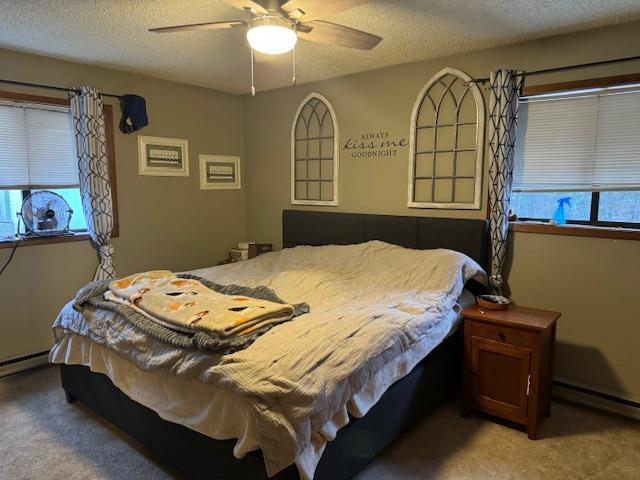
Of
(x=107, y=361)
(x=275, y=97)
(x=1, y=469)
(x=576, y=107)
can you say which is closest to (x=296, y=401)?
(x=107, y=361)

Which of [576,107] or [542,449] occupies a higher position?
[576,107]

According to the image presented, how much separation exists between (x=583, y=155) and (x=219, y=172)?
3.28 m

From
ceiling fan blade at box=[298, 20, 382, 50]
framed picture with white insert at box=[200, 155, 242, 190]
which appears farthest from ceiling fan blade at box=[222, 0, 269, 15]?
framed picture with white insert at box=[200, 155, 242, 190]

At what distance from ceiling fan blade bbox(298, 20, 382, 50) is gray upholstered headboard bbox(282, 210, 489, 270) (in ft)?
4.81

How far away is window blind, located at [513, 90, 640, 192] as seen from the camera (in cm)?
271

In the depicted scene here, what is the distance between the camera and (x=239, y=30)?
9.00 feet

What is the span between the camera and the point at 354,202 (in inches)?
156

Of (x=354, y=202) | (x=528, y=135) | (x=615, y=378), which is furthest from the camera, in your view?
(x=354, y=202)

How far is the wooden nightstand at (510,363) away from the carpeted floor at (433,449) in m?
0.13

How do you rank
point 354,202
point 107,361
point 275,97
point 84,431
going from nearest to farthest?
1. point 107,361
2. point 84,431
3. point 354,202
4. point 275,97

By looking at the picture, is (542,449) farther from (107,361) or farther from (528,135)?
(107,361)

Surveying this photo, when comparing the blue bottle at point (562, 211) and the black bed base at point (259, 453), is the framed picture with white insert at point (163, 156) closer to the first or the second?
the black bed base at point (259, 453)

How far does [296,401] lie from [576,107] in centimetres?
260

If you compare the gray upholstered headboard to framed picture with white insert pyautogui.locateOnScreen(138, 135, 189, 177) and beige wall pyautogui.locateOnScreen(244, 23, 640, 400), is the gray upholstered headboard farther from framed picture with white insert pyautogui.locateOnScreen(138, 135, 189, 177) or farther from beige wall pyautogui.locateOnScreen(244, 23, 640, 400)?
framed picture with white insert pyautogui.locateOnScreen(138, 135, 189, 177)
